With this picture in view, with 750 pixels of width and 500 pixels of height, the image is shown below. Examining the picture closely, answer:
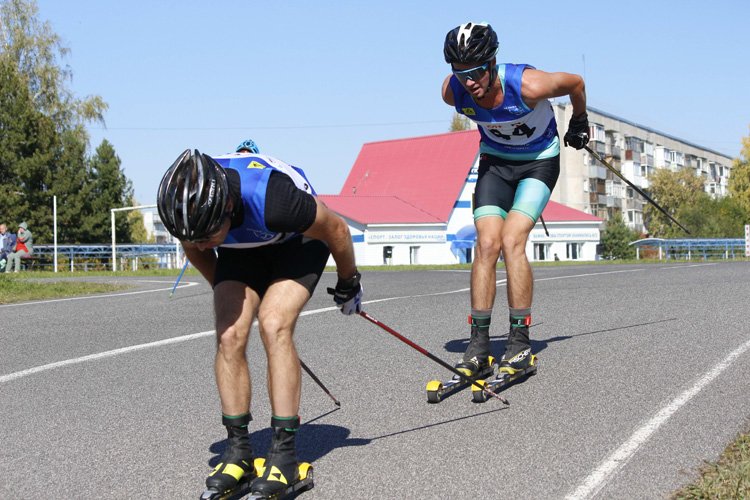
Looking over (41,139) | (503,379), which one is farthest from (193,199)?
(41,139)

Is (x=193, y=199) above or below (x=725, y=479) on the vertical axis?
above

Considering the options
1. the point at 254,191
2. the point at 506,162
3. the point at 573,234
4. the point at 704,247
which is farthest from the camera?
the point at 573,234

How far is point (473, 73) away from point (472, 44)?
18 cm

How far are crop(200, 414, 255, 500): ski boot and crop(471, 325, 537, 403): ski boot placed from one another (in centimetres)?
193

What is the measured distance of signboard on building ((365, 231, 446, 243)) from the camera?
2613 inches

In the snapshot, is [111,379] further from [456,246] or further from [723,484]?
[456,246]

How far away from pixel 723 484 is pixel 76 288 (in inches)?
611

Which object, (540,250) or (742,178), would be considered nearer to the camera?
(540,250)

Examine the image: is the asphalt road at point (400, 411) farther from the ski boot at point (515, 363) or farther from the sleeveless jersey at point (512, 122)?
the sleeveless jersey at point (512, 122)

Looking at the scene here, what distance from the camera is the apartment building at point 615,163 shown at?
97.8m

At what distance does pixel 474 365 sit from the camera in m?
5.92

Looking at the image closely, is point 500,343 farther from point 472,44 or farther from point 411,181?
point 411,181

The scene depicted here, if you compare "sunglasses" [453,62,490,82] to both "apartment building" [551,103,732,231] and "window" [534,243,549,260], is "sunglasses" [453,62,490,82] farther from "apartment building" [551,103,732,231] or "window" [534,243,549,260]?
"apartment building" [551,103,732,231]

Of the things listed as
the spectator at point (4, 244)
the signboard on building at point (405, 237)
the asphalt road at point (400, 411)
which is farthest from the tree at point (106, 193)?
the asphalt road at point (400, 411)
